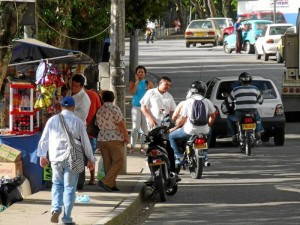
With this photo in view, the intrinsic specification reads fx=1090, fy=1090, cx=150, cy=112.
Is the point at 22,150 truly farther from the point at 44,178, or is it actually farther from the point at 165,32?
the point at 165,32

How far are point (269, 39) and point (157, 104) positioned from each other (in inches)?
1241

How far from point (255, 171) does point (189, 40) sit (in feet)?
159

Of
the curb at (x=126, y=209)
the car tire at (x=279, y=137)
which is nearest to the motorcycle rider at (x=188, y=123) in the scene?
the curb at (x=126, y=209)

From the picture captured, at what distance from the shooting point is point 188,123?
1852cm

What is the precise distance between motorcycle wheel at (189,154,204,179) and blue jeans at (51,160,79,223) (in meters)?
5.44

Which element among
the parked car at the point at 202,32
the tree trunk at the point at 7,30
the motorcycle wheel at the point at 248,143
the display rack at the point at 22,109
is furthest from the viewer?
the parked car at the point at 202,32

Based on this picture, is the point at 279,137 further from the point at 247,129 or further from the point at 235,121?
the point at 247,129

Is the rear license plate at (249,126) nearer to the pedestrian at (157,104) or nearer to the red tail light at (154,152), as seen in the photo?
the pedestrian at (157,104)

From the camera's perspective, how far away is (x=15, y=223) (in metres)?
13.2

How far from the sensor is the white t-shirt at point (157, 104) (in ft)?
65.3

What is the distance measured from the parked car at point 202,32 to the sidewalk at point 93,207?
49422mm

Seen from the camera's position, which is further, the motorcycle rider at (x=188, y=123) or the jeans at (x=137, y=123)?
the jeans at (x=137, y=123)

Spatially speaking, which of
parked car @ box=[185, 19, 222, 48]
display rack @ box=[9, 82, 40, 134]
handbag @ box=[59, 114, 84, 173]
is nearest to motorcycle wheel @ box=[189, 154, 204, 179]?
display rack @ box=[9, 82, 40, 134]

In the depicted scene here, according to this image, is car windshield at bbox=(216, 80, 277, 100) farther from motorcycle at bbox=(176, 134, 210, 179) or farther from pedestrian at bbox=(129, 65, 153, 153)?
motorcycle at bbox=(176, 134, 210, 179)
